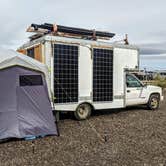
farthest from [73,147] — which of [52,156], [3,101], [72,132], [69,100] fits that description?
[69,100]

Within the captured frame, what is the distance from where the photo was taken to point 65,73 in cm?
877

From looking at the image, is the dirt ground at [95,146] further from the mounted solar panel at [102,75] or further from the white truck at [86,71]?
the mounted solar panel at [102,75]

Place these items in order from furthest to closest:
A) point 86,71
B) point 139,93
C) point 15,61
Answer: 1. point 139,93
2. point 86,71
3. point 15,61

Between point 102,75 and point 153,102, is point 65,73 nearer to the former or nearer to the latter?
point 102,75

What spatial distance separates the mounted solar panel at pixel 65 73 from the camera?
8625 mm

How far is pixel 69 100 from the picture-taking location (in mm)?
8883

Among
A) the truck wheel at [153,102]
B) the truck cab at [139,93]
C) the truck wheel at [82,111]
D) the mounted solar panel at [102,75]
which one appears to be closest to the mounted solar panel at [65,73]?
the truck wheel at [82,111]

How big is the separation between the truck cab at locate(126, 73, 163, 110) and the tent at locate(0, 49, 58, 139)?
4.12 metres

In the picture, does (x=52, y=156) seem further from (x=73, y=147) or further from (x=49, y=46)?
(x=49, y=46)

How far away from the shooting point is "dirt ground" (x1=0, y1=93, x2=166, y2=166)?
5449 mm

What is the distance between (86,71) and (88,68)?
128 millimetres

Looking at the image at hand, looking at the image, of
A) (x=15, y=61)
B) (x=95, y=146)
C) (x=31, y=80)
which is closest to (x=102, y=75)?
(x=31, y=80)

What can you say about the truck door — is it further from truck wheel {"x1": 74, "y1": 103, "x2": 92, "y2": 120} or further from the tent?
the tent

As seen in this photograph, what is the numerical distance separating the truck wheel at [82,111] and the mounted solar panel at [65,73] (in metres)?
0.38
